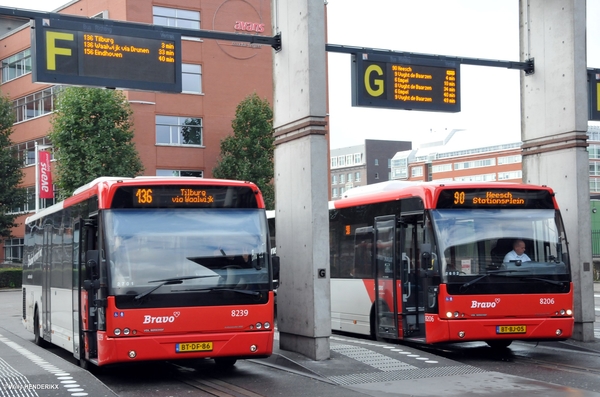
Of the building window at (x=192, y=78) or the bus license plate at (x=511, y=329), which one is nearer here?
the bus license plate at (x=511, y=329)

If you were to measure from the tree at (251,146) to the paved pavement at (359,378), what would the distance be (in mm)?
32885

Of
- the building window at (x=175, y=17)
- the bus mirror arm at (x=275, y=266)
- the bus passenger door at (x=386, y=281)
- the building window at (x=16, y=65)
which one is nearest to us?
the bus mirror arm at (x=275, y=266)

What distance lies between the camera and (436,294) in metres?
13.6

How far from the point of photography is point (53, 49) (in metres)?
12.8

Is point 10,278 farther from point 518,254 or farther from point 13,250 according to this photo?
point 518,254

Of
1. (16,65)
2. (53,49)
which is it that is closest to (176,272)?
(53,49)

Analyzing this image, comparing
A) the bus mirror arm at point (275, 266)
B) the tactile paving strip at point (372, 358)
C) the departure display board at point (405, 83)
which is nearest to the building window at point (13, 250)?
the departure display board at point (405, 83)

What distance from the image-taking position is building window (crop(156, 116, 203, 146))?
47.8 meters

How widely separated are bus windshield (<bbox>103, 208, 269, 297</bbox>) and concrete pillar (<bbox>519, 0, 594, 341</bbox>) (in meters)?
6.60

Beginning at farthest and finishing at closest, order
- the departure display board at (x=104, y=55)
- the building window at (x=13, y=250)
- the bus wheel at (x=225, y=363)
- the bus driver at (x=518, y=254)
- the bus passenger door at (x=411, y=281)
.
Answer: the building window at (x=13, y=250) < the bus passenger door at (x=411, y=281) < the bus driver at (x=518, y=254) < the bus wheel at (x=225, y=363) < the departure display board at (x=104, y=55)

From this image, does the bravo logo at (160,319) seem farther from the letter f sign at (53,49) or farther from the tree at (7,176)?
the tree at (7,176)

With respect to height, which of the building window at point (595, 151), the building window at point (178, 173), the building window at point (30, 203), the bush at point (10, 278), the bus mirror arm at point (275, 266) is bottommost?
the bush at point (10, 278)

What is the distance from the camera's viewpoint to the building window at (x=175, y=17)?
151 ft

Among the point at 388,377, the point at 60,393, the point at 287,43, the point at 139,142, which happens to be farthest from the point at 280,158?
the point at 139,142
